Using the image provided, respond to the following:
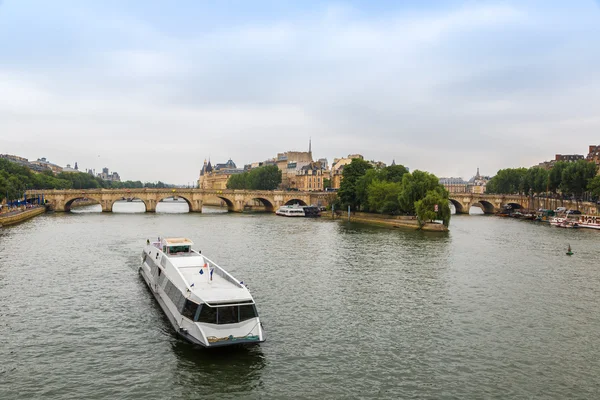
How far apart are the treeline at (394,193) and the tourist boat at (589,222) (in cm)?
2543

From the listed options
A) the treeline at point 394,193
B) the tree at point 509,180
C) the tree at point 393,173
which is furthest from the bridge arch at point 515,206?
the treeline at point 394,193

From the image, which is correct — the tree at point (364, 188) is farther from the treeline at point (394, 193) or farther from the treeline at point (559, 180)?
the treeline at point (559, 180)

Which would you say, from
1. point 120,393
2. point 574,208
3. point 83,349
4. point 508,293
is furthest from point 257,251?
point 574,208

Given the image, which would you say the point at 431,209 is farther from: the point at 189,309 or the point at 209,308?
the point at 209,308

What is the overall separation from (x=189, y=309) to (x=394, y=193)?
7631 centimetres

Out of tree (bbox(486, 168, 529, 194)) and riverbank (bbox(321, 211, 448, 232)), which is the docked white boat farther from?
tree (bbox(486, 168, 529, 194))

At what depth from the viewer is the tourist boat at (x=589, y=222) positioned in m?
91.6

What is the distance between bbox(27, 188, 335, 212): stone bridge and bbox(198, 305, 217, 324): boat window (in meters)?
103

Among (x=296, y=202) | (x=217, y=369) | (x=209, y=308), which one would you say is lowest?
(x=217, y=369)

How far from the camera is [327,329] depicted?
28.6m

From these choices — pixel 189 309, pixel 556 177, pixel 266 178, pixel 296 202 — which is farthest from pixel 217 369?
pixel 266 178

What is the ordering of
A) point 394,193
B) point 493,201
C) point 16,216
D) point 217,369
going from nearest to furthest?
1. point 217,369
2. point 16,216
3. point 394,193
4. point 493,201

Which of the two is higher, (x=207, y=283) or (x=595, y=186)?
(x=595, y=186)

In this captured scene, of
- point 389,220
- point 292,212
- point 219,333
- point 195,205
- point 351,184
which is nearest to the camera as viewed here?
point 219,333
